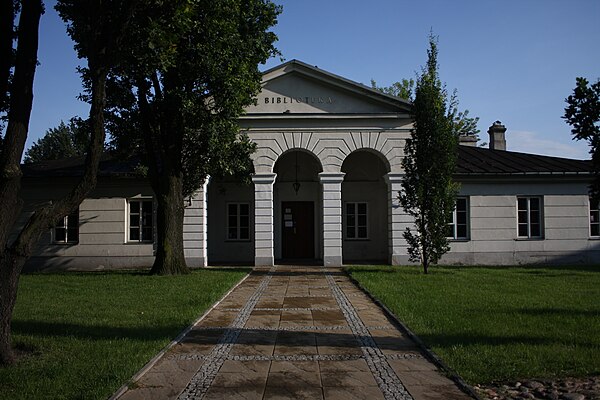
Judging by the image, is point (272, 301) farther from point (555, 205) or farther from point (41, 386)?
point (555, 205)

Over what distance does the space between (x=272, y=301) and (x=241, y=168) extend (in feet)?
21.4

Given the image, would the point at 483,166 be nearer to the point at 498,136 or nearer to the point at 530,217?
the point at 530,217

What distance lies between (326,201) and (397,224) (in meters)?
2.73

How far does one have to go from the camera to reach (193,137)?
1596 cm

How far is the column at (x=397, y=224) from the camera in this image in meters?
20.0

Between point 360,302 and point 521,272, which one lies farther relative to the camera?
point 521,272

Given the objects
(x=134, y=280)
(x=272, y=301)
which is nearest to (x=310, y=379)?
(x=272, y=301)

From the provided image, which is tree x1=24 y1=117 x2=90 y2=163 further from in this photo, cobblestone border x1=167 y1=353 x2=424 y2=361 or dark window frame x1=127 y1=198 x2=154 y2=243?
cobblestone border x1=167 y1=353 x2=424 y2=361

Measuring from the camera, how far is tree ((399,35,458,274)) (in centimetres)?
1641

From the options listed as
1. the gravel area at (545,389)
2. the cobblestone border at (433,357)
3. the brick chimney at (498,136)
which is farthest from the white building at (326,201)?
the gravel area at (545,389)

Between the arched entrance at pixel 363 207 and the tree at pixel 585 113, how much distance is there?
14.4 meters

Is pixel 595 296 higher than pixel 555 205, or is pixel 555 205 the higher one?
pixel 555 205

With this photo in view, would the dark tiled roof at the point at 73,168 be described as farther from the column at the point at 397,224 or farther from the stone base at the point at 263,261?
the column at the point at 397,224

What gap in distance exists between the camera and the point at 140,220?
68.9ft
